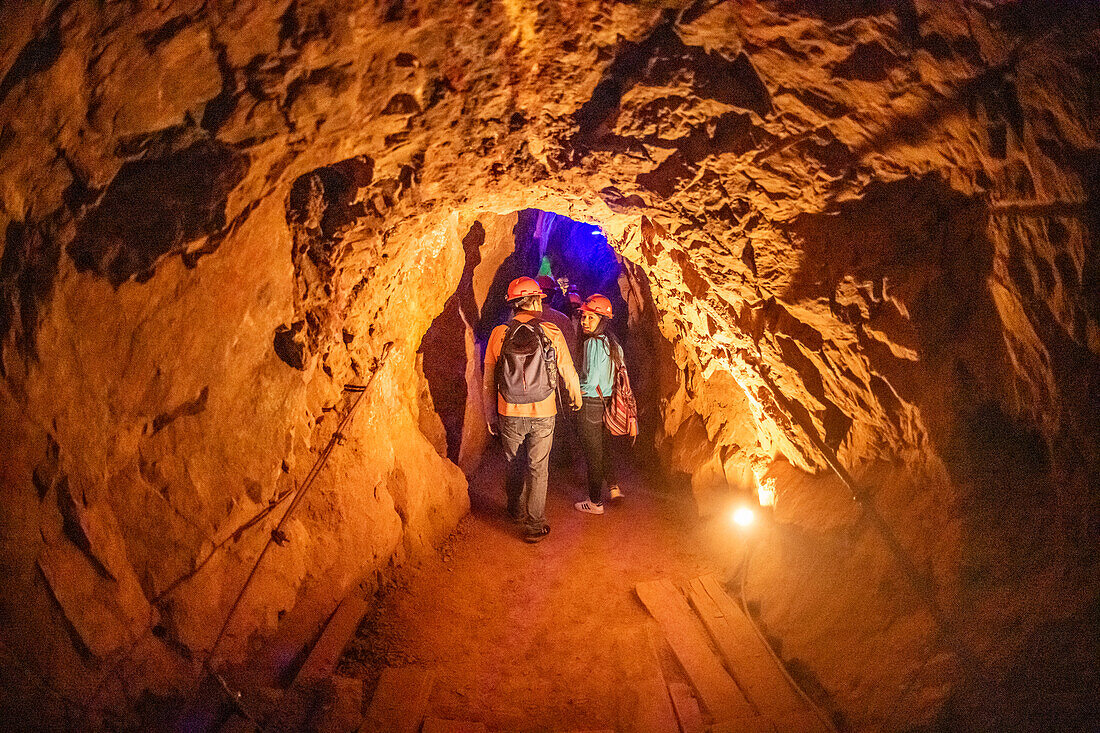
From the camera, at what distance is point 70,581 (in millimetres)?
2146

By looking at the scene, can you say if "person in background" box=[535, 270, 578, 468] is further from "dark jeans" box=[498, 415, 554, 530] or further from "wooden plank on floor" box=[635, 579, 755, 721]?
"wooden plank on floor" box=[635, 579, 755, 721]

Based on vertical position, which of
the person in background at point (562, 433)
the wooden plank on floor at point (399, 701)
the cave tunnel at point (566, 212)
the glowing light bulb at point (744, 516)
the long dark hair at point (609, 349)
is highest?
the cave tunnel at point (566, 212)

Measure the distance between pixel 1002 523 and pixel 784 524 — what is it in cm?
182

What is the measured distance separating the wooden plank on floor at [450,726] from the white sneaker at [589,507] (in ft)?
10.2

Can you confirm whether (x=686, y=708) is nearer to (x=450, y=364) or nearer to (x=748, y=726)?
(x=748, y=726)

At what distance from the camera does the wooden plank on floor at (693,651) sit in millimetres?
3183

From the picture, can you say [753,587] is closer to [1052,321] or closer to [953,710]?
[953,710]

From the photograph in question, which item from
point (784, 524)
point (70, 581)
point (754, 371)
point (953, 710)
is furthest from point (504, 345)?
point (953, 710)

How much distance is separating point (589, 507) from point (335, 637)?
10.1 feet

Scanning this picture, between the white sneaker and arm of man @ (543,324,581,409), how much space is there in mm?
1108

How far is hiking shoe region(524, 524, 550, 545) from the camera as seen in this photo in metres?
5.35

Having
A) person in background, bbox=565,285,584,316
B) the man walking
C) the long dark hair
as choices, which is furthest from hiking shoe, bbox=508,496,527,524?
person in background, bbox=565,285,584,316

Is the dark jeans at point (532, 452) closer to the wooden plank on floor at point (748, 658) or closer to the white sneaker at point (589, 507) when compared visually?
the white sneaker at point (589, 507)

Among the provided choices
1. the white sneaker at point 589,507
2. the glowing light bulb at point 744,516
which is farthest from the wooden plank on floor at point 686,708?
the white sneaker at point 589,507
